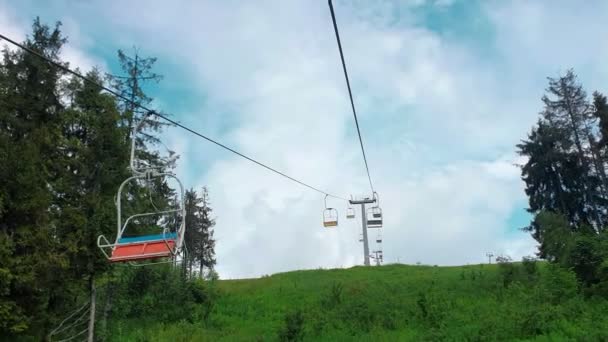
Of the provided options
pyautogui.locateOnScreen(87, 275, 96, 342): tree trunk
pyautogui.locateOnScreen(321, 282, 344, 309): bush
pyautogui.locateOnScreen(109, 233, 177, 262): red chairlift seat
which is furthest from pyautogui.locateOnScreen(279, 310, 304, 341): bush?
pyautogui.locateOnScreen(109, 233, 177, 262): red chairlift seat

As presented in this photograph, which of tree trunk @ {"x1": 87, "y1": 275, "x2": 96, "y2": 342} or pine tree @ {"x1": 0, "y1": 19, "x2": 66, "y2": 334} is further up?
pine tree @ {"x1": 0, "y1": 19, "x2": 66, "y2": 334}

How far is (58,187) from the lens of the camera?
1806 centimetres

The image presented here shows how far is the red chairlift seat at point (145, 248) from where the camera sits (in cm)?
755

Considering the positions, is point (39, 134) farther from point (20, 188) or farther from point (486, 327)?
point (486, 327)

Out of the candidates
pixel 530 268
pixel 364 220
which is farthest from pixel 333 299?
pixel 364 220

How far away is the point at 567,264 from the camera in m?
20.5

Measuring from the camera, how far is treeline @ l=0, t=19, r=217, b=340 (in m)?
16.4

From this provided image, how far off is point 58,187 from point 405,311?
14854mm

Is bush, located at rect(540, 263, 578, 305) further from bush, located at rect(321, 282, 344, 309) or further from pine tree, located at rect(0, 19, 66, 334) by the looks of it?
pine tree, located at rect(0, 19, 66, 334)

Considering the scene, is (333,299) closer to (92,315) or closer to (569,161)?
(92,315)

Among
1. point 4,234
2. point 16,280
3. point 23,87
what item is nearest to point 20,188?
point 4,234

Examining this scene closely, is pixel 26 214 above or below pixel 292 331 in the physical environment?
above

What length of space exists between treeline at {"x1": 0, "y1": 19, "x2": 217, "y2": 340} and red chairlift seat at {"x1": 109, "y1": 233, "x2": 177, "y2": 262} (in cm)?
681

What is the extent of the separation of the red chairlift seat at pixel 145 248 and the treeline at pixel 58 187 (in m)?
6.81
